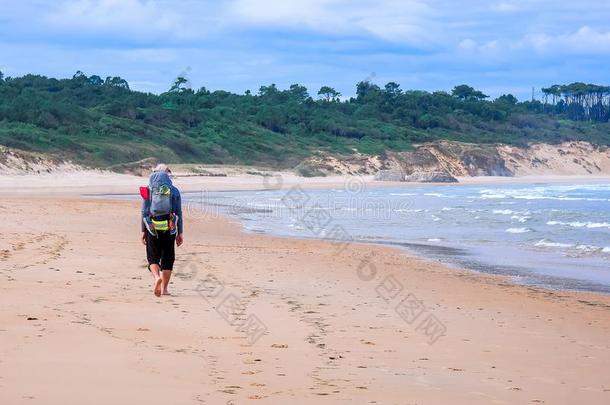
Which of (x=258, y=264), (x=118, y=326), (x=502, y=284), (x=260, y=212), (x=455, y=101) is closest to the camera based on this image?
(x=118, y=326)

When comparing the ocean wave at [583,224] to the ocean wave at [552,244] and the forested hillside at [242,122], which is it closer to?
the ocean wave at [552,244]

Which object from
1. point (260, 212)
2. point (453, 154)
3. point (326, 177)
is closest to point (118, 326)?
point (260, 212)

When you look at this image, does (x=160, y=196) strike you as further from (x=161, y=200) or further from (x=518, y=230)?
(x=518, y=230)

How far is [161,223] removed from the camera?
9891mm

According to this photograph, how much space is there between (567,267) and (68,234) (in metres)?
9.00

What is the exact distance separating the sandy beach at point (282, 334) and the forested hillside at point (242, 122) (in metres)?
38.0

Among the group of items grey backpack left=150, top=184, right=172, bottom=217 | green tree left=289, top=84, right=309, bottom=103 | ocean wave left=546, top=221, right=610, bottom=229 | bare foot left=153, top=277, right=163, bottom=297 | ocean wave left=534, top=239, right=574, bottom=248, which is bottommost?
ocean wave left=534, top=239, right=574, bottom=248

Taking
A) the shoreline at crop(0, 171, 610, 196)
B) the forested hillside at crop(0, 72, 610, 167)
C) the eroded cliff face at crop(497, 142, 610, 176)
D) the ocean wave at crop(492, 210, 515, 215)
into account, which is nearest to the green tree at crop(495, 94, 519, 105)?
the forested hillside at crop(0, 72, 610, 167)

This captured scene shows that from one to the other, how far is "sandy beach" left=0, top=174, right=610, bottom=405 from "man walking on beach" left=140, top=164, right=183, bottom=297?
0.31 m

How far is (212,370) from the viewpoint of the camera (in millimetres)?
6117

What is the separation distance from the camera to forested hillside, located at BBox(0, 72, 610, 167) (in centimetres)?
5541

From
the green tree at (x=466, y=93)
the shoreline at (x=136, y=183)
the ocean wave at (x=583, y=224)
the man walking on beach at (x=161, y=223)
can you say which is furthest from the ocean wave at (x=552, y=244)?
the green tree at (x=466, y=93)

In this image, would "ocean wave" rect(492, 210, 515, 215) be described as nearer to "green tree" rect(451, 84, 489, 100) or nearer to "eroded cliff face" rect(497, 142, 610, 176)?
"eroded cliff face" rect(497, 142, 610, 176)

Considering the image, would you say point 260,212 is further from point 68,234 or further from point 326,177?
point 326,177
